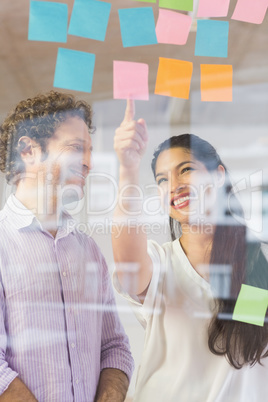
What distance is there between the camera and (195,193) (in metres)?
1.42

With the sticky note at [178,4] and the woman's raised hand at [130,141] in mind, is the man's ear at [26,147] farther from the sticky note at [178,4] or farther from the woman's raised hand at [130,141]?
the sticky note at [178,4]

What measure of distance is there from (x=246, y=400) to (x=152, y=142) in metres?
0.80

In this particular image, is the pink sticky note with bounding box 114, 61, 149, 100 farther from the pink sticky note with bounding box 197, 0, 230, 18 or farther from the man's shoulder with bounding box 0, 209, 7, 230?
the man's shoulder with bounding box 0, 209, 7, 230

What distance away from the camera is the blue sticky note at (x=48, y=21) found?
4.55 feet

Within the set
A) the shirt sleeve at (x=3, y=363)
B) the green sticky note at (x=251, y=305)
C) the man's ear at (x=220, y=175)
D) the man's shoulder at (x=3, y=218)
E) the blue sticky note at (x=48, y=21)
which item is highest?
the blue sticky note at (x=48, y=21)

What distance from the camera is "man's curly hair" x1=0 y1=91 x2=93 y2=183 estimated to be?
131 centimetres

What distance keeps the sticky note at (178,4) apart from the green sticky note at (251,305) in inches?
34.8

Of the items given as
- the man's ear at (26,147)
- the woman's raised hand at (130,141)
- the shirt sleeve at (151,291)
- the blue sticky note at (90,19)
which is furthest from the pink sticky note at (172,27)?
the shirt sleeve at (151,291)

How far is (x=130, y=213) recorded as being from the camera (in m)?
1.37

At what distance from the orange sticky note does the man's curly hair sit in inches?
15.2

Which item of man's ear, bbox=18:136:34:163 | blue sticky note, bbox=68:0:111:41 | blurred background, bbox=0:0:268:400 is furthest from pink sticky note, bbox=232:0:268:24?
man's ear, bbox=18:136:34:163

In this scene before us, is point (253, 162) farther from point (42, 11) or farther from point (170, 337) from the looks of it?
point (42, 11)

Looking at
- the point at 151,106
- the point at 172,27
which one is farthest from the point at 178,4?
the point at 151,106

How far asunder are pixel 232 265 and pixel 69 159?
58cm
